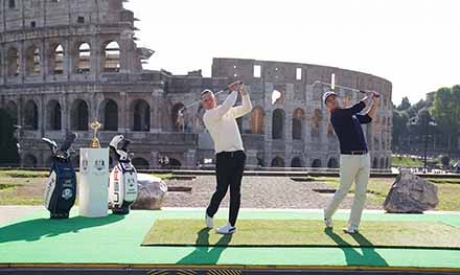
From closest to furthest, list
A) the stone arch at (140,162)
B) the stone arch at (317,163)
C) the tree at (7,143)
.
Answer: the tree at (7,143) → the stone arch at (140,162) → the stone arch at (317,163)

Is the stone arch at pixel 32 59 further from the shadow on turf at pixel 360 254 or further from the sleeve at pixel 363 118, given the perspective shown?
the shadow on turf at pixel 360 254

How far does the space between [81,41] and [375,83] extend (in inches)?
1092

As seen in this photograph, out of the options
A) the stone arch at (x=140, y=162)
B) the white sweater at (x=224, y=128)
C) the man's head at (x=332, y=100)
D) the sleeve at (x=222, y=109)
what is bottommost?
the stone arch at (x=140, y=162)

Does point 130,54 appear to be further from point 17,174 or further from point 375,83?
point 375,83

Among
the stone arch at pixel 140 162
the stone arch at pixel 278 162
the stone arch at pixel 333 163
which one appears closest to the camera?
the stone arch at pixel 140 162

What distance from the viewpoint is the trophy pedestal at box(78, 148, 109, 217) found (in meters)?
9.05

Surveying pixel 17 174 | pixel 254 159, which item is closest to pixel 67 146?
pixel 17 174

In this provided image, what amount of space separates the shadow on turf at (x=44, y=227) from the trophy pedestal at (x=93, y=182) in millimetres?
248

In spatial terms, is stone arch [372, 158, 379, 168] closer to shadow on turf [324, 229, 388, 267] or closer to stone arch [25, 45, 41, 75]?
stone arch [25, 45, 41, 75]

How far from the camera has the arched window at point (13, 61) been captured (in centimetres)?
4706

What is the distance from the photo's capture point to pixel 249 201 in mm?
16781

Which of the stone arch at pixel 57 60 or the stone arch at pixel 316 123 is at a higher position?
the stone arch at pixel 57 60

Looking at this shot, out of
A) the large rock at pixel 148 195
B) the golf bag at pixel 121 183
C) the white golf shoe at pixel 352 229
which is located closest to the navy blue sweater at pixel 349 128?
the white golf shoe at pixel 352 229

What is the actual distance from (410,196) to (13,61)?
4350 centimetres
